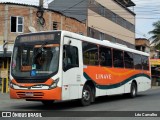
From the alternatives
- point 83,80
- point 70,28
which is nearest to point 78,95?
point 83,80

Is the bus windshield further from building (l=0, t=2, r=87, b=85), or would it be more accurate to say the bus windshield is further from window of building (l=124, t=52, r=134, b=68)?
building (l=0, t=2, r=87, b=85)

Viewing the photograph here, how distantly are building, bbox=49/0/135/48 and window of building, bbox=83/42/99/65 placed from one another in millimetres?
25355

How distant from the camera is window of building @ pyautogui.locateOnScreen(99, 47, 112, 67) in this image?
1712 cm

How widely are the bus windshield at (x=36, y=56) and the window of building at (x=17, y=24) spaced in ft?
59.1

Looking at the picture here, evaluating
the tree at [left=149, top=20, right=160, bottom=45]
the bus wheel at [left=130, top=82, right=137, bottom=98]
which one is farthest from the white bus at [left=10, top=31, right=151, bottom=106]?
the tree at [left=149, top=20, right=160, bottom=45]

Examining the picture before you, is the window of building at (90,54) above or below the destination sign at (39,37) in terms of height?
below

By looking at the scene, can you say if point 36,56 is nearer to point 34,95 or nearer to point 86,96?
point 34,95

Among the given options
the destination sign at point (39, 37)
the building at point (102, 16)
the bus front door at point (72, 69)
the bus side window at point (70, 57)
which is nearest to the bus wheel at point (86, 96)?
the bus front door at point (72, 69)

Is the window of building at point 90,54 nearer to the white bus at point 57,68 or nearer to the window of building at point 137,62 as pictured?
the white bus at point 57,68

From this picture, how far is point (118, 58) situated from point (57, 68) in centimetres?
611

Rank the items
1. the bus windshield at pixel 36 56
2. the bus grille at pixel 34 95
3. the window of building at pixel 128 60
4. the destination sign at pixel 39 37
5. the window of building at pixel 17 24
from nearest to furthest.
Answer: the bus grille at pixel 34 95
the bus windshield at pixel 36 56
the destination sign at pixel 39 37
the window of building at pixel 128 60
the window of building at pixel 17 24

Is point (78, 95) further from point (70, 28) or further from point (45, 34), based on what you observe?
point (70, 28)

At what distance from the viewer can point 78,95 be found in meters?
14.9

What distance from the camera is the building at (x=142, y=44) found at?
67.6m
